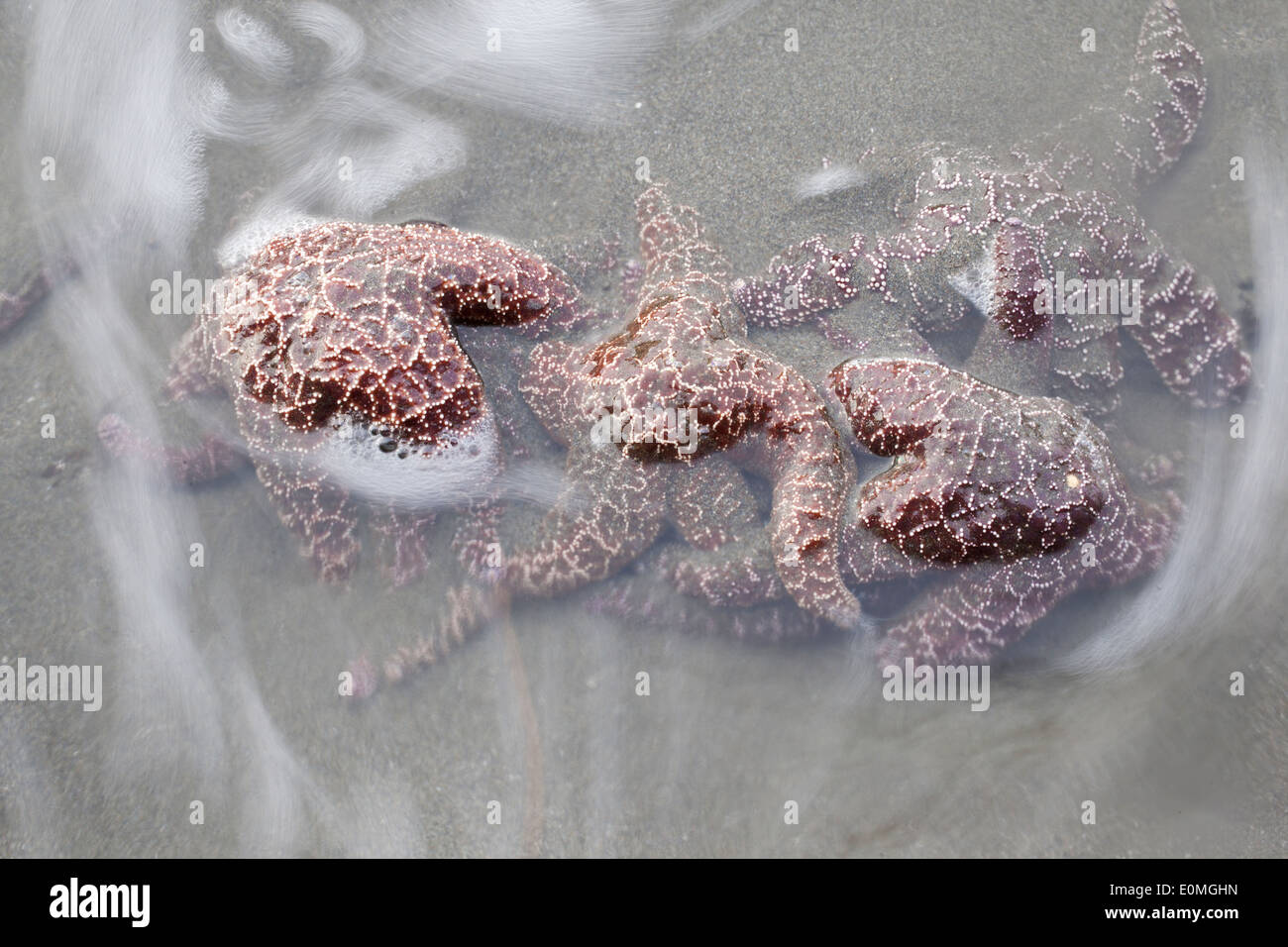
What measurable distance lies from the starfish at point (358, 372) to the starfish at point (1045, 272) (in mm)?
1716

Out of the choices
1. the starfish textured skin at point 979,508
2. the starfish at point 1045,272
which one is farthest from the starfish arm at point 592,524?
the starfish at point 1045,272

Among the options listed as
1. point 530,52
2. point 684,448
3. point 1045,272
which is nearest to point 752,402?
point 684,448

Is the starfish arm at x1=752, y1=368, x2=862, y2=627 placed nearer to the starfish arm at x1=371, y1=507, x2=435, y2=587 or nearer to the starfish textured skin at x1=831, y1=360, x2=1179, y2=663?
the starfish textured skin at x1=831, y1=360, x2=1179, y2=663

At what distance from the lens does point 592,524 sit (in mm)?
4816

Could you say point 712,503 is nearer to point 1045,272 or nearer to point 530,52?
point 1045,272

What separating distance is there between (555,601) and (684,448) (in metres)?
1.22

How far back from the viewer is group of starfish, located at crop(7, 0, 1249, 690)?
4.55 metres

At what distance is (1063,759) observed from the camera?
181 inches

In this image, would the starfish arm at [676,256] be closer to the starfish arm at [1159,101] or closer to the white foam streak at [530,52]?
the white foam streak at [530,52]

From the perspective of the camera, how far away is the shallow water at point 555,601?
15.0ft

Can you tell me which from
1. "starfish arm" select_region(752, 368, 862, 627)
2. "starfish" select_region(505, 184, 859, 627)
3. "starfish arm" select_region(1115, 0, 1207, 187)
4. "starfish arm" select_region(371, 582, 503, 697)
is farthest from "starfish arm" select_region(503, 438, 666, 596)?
"starfish arm" select_region(1115, 0, 1207, 187)

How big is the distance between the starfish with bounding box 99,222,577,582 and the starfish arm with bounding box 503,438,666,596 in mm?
439
